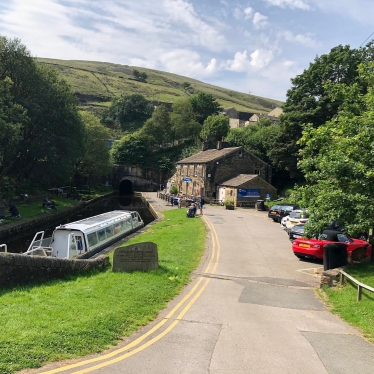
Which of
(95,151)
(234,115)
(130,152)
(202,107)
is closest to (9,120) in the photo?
(95,151)

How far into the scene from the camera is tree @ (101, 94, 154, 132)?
109 m

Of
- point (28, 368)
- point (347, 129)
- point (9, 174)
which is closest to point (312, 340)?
point (28, 368)

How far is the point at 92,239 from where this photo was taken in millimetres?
19609

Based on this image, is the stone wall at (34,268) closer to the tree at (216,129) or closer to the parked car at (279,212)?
the parked car at (279,212)

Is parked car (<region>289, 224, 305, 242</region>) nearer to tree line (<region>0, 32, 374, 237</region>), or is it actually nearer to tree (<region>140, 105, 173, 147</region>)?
tree line (<region>0, 32, 374, 237</region>)

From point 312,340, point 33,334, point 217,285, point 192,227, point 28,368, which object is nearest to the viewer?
point 28,368

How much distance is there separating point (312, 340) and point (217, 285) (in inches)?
181

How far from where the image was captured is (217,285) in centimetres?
1176

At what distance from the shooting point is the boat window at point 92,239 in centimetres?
1911

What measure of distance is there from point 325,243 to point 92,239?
1179cm

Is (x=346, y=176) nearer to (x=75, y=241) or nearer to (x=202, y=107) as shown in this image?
(x=75, y=241)

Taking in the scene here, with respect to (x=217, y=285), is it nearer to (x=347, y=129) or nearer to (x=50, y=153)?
(x=347, y=129)

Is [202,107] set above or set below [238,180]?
above

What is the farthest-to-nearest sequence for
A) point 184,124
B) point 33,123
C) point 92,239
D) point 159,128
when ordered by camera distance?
point 159,128 → point 184,124 → point 33,123 → point 92,239
